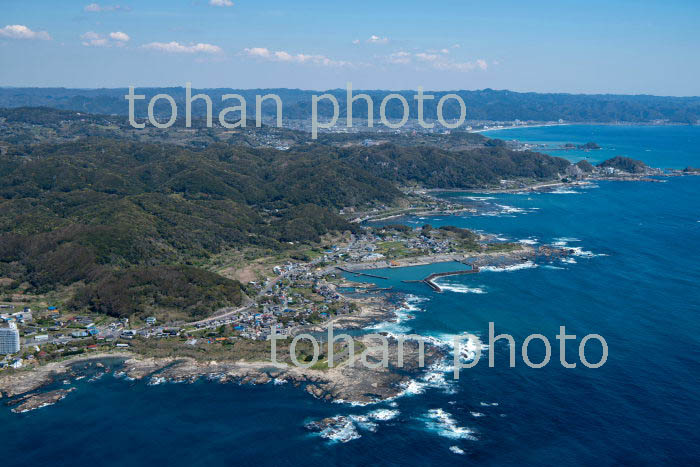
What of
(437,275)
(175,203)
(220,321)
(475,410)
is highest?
(175,203)

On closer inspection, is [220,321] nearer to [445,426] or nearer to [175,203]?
[445,426]

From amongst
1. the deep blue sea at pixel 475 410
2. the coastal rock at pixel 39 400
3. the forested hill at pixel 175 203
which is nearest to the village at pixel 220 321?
the forested hill at pixel 175 203

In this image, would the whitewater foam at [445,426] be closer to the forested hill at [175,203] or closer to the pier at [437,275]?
the pier at [437,275]

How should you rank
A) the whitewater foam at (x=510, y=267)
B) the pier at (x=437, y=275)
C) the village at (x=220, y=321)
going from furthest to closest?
the whitewater foam at (x=510, y=267) < the pier at (x=437, y=275) < the village at (x=220, y=321)

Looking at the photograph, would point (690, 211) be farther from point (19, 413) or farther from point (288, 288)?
point (19, 413)

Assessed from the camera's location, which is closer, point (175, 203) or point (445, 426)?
point (445, 426)

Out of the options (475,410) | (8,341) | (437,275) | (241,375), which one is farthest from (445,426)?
(8,341)

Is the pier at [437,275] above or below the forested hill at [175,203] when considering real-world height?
below

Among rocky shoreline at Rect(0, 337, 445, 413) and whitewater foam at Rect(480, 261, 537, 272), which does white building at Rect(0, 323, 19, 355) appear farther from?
whitewater foam at Rect(480, 261, 537, 272)
